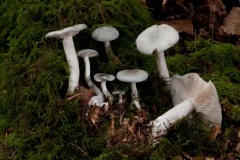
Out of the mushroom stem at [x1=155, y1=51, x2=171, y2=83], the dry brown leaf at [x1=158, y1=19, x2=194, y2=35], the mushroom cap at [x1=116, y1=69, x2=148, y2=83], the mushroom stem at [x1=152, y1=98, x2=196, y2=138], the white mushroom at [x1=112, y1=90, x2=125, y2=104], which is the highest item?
the mushroom cap at [x1=116, y1=69, x2=148, y2=83]

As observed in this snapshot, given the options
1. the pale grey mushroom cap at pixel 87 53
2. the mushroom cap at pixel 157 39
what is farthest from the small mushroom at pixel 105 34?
the mushroom cap at pixel 157 39

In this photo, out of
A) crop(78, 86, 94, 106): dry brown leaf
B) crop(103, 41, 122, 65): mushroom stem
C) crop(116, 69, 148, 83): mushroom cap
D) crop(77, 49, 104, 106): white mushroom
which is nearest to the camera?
crop(116, 69, 148, 83): mushroom cap

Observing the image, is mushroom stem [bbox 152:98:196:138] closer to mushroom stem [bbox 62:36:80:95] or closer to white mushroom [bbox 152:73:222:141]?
white mushroom [bbox 152:73:222:141]

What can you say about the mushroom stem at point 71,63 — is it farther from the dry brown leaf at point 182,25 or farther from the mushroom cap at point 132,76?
the dry brown leaf at point 182,25

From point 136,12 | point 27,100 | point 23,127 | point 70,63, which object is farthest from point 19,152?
point 136,12

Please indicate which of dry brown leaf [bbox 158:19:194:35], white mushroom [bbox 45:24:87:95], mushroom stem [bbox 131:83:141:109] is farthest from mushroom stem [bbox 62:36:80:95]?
dry brown leaf [bbox 158:19:194:35]

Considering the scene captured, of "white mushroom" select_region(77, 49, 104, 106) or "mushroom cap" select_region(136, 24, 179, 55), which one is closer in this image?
"mushroom cap" select_region(136, 24, 179, 55)

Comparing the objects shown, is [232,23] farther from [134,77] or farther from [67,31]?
[67,31]

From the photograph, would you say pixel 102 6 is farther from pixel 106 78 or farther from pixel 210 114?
pixel 210 114

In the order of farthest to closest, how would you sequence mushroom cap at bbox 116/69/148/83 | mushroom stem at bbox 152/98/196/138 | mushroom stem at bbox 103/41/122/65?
mushroom stem at bbox 103/41/122/65, mushroom cap at bbox 116/69/148/83, mushroom stem at bbox 152/98/196/138
